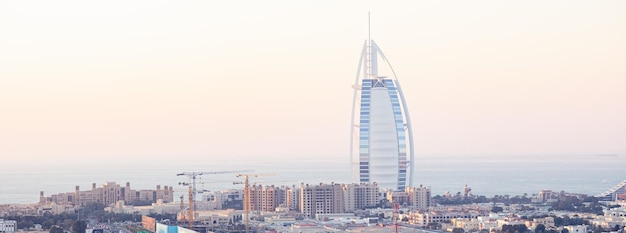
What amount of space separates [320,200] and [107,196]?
222 inches

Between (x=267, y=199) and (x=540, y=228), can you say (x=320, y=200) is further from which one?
(x=540, y=228)

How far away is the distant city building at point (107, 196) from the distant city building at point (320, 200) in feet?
13.8

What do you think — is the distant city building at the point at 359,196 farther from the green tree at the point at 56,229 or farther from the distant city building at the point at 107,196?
the green tree at the point at 56,229

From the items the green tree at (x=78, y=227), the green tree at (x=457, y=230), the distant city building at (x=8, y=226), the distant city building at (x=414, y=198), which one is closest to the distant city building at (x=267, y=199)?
the distant city building at (x=414, y=198)

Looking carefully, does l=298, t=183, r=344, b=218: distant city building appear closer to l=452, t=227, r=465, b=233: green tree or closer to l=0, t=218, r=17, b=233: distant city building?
l=452, t=227, r=465, b=233: green tree

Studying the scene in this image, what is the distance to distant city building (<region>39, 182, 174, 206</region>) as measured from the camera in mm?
30748

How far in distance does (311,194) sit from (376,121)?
27.7 feet

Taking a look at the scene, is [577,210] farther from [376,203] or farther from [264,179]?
[264,179]

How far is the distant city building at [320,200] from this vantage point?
29.1m

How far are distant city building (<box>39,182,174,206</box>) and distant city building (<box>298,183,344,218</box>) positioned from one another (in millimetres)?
4214

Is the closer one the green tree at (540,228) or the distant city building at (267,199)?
the green tree at (540,228)

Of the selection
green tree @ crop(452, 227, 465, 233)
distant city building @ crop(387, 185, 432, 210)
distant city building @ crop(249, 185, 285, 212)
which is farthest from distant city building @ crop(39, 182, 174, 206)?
green tree @ crop(452, 227, 465, 233)

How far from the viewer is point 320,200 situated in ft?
96.0

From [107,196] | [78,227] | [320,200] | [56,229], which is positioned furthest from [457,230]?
[107,196]
